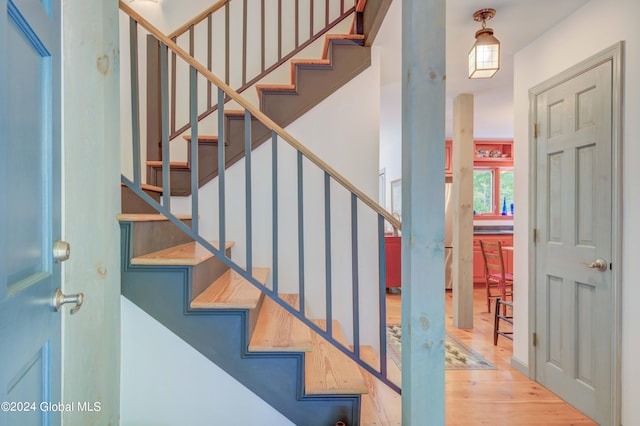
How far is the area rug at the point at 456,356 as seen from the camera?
269 cm

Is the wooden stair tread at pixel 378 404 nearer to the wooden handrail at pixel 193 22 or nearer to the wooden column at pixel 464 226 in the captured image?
the wooden column at pixel 464 226

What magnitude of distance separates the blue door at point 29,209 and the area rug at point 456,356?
2.40m

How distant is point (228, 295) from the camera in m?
1.75

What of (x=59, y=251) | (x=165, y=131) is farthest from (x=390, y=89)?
(x=59, y=251)

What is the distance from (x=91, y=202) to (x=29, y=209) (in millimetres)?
551

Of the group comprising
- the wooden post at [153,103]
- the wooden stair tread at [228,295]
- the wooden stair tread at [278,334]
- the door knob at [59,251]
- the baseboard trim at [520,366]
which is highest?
the wooden post at [153,103]

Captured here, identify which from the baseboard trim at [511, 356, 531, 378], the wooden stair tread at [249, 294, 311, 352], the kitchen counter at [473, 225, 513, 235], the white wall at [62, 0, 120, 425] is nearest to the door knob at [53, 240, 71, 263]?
the white wall at [62, 0, 120, 425]

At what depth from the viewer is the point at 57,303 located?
2.87ft

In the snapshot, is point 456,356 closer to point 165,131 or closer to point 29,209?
point 165,131

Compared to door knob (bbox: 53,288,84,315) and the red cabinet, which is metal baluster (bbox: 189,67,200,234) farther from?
the red cabinet

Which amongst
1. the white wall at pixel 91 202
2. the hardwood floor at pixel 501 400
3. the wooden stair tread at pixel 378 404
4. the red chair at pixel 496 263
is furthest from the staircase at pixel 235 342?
the red chair at pixel 496 263

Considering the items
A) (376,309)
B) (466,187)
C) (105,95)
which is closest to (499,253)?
(466,187)

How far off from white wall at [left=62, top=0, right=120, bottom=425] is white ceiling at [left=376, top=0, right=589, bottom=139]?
173 centimetres

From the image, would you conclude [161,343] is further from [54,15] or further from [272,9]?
[272,9]
